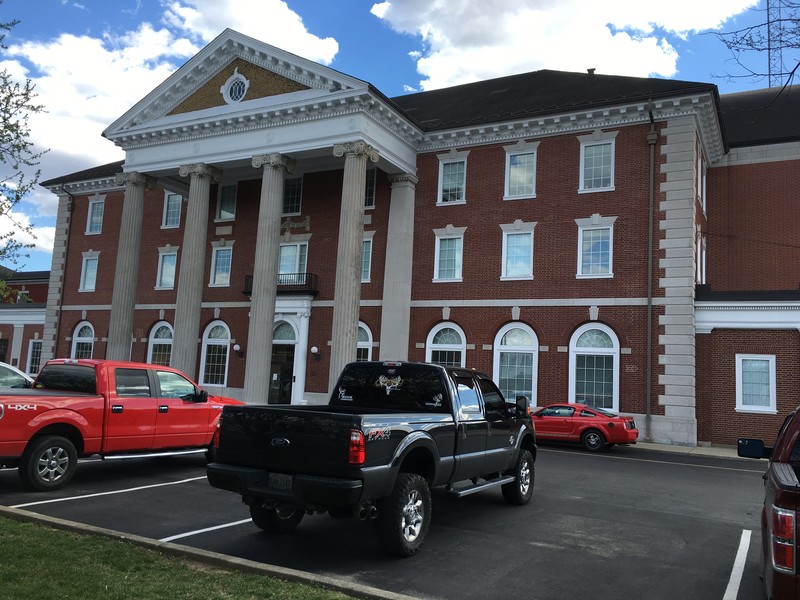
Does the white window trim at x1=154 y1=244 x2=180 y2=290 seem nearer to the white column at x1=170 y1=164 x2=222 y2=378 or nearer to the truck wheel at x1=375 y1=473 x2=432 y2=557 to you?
the white column at x1=170 y1=164 x2=222 y2=378

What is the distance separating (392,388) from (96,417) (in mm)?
4943

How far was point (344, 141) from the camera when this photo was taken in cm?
2523

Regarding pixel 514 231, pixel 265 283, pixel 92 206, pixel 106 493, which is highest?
pixel 92 206

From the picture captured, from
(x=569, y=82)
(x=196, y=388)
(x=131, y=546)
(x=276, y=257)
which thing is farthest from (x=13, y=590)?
(x=569, y=82)

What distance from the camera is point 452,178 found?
90.3 ft

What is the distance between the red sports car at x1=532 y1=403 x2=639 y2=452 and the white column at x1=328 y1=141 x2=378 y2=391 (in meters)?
7.59

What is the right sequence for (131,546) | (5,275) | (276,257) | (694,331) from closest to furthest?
(131,546) < (5,275) < (694,331) < (276,257)

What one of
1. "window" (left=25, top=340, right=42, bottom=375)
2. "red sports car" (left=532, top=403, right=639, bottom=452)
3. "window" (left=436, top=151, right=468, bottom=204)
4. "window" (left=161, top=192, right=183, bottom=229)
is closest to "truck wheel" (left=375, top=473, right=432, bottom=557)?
"red sports car" (left=532, top=403, right=639, bottom=452)

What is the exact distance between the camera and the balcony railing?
1148 inches

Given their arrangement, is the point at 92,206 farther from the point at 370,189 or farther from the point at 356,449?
the point at 356,449

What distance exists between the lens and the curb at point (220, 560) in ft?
18.5

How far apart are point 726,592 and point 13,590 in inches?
249

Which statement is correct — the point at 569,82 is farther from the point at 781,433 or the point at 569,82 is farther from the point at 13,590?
the point at 13,590

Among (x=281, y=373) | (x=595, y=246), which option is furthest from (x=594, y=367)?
(x=281, y=373)
